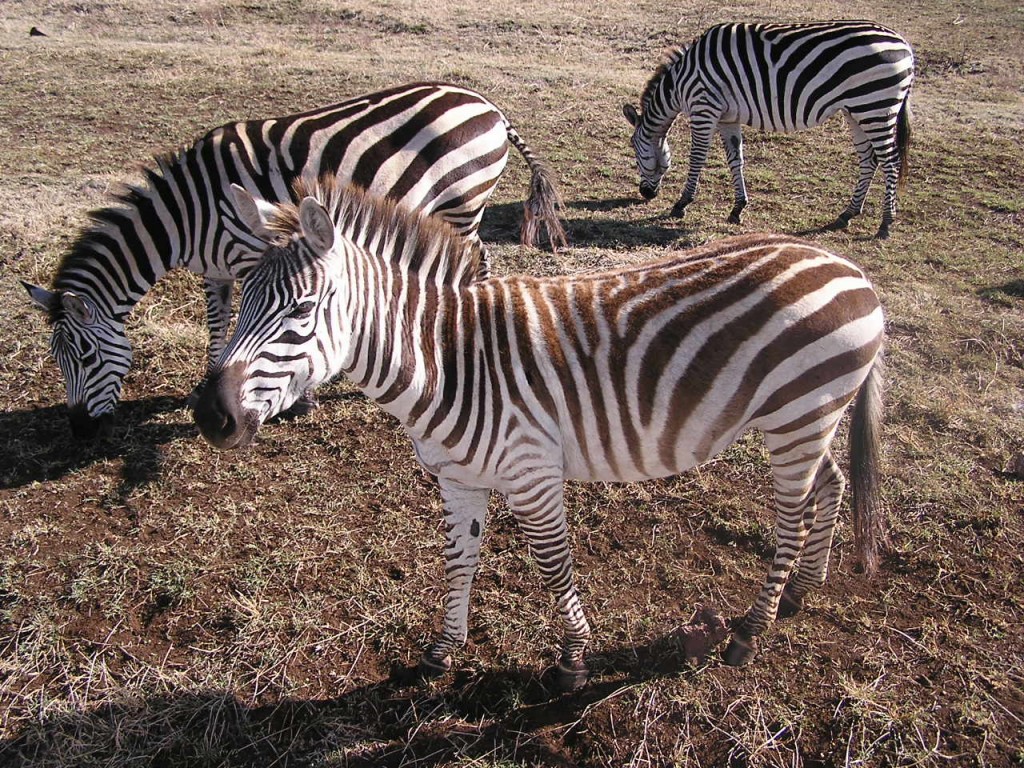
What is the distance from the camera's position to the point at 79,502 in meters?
4.96

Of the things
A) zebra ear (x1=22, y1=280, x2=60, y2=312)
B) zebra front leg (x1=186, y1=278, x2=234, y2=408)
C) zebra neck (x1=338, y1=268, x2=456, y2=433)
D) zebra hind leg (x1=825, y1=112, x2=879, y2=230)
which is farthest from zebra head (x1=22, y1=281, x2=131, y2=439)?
zebra hind leg (x1=825, y1=112, x2=879, y2=230)

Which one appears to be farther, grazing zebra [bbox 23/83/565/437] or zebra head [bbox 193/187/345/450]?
grazing zebra [bbox 23/83/565/437]

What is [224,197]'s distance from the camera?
18.2 feet

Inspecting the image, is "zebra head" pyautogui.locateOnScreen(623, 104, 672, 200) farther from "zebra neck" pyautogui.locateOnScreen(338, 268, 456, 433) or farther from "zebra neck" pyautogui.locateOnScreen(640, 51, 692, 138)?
"zebra neck" pyautogui.locateOnScreen(338, 268, 456, 433)

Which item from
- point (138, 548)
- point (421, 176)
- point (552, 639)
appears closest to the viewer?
point (552, 639)

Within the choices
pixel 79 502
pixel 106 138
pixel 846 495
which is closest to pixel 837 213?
pixel 846 495

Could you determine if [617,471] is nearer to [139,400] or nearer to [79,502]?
[79,502]

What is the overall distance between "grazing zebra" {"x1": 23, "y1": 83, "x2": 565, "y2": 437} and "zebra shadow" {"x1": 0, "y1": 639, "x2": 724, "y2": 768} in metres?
2.51

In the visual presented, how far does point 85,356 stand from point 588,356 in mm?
4085

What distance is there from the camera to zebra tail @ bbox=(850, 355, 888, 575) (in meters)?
3.75

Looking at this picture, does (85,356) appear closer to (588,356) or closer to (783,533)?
(588,356)

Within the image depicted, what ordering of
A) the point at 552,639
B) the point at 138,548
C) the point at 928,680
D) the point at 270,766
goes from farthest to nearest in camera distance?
the point at 138,548 → the point at 552,639 → the point at 928,680 → the point at 270,766

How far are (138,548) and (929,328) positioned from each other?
287 inches

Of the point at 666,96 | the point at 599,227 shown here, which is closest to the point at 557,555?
the point at 599,227
